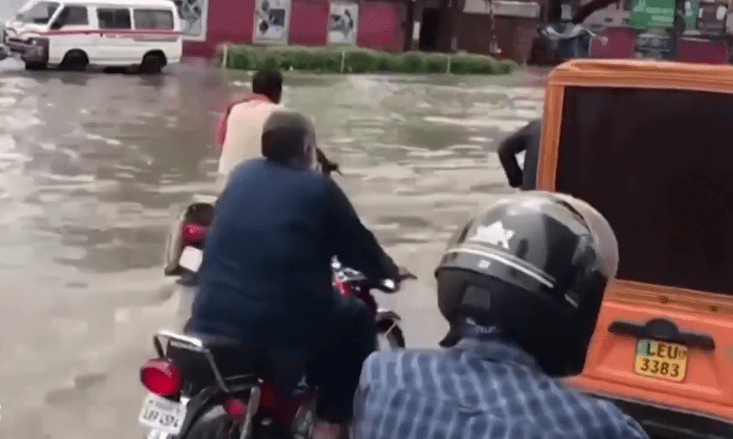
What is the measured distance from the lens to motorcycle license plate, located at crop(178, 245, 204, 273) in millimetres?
5371

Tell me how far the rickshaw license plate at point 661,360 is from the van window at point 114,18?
88.1 feet

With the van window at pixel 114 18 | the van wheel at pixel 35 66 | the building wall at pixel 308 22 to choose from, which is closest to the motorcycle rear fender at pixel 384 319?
the van wheel at pixel 35 66

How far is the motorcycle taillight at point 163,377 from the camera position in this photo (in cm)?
407

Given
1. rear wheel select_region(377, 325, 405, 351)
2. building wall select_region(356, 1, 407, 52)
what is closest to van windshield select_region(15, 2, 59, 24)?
building wall select_region(356, 1, 407, 52)

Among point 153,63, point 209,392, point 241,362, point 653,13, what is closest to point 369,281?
point 241,362

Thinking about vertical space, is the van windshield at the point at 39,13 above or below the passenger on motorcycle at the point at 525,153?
below

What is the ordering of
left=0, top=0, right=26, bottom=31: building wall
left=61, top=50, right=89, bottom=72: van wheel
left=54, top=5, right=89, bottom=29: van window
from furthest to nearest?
left=0, top=0, right=26, bottom=31: building wall < left=61, top=50, right=89, bottom=72: van wheel < left=54, top=5, right=89, bottom=29: van window

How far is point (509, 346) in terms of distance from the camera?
8.16 feet

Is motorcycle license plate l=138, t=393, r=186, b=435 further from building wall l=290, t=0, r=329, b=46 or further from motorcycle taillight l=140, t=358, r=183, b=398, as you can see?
building wall l=290, t=0, r=329, b=46

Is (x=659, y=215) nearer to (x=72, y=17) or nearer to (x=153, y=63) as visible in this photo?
(x=72, y=17)

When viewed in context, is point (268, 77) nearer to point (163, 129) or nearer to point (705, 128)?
point (705, 128)

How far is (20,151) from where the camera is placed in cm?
1567

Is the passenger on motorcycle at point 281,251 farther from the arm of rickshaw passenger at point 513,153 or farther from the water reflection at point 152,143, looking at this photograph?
the water reflection at point 152,143

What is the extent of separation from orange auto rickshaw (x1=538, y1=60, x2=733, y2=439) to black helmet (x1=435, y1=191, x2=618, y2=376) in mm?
2744
